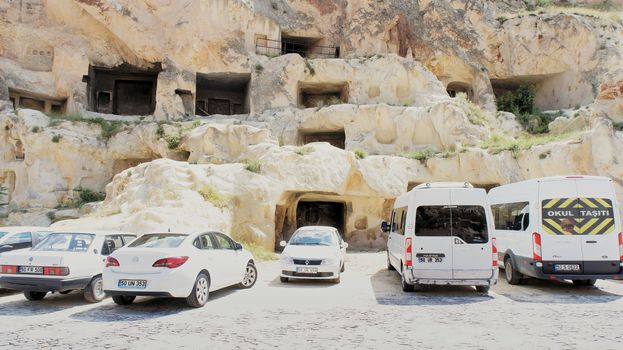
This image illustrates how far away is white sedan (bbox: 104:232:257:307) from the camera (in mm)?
7922

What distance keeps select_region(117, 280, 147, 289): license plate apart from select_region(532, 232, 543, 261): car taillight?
886 cm

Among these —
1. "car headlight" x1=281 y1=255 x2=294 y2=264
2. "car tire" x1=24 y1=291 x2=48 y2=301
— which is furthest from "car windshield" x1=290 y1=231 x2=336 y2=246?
"car tire" x1=24 y1=291 x2=48 y2=301

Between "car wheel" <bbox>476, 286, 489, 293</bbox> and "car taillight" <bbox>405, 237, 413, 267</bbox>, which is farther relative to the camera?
"car wheel" <bbox>476, 286, 489, 293</bbox>

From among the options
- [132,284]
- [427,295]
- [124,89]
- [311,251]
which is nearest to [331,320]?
[427,295]

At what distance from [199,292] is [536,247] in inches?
312

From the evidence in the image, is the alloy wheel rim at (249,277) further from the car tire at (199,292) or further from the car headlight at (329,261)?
the car tire at (199,292)

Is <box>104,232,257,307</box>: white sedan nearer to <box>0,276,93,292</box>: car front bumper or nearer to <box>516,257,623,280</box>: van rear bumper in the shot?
<box>0,276,93,292</box>: car front bumper

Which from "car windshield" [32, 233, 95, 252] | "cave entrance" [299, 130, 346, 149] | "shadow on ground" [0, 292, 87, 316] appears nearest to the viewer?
"shadow on ground" [0, 292, 87, 316]

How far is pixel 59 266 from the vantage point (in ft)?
27.8

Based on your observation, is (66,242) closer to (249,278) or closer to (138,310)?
(138,310)

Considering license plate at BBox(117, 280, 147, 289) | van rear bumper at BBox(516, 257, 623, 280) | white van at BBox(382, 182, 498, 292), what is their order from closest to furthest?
license plate at BBox(117, 280, 147, 289)
white van at BBox(382, 182, 498, 292)
van rear bumper at BBox(516, 257, 623, 280)

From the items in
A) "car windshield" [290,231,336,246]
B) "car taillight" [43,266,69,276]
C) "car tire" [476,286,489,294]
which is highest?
"car windshield" [290,231,336,246]

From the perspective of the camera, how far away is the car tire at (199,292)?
330 inches

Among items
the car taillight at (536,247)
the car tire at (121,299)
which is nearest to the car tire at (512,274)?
the car taillight at (536,247)
